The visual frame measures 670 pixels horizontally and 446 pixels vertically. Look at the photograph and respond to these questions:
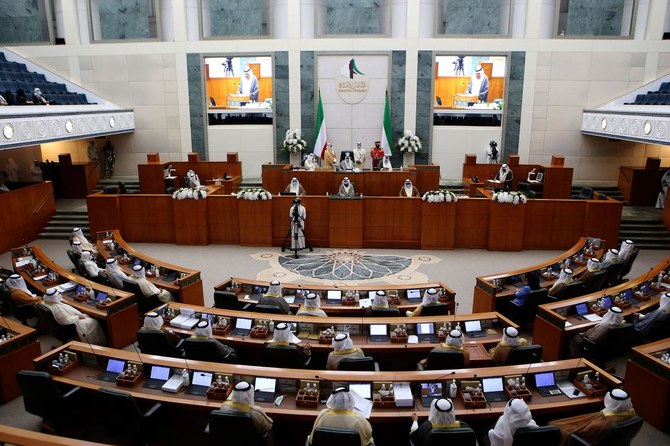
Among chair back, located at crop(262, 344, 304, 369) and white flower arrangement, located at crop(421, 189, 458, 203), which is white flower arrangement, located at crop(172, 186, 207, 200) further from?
chair back, located at crop(262, 344, 304, 369)

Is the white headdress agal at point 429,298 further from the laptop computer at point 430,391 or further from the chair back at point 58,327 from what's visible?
the chair back at point 58,327

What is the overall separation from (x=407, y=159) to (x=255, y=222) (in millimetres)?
9087

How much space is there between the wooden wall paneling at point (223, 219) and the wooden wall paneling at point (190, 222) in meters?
0.17

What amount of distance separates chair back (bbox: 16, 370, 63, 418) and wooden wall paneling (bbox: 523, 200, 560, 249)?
12920 millimetres

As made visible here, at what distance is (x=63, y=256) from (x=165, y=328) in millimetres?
8501

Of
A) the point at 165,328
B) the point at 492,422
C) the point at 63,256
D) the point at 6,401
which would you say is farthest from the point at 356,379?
the point at 63,256

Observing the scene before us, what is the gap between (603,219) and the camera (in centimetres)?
1484

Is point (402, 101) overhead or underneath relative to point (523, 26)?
underneath

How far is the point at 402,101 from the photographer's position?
2170 centimetres

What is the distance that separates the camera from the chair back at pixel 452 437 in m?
5.12

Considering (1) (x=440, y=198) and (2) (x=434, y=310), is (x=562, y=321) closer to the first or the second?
(2) (x=434, y=310)

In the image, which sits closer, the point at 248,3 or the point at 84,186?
the point at 84,186

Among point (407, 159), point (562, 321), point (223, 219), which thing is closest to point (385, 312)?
point (562, 321)

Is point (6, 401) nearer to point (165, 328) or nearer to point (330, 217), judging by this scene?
point (165, 328)
